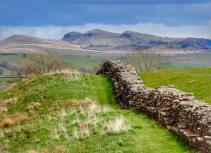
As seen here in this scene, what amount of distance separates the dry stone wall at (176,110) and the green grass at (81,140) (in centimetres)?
59

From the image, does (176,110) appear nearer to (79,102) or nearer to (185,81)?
(79,102)

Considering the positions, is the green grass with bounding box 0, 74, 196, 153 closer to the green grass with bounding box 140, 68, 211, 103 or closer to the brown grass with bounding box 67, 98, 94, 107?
the brown grass with bounding box 67, 98, 94, 107

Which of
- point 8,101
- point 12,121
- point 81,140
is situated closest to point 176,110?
point 81,140

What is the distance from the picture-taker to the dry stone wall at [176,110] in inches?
896

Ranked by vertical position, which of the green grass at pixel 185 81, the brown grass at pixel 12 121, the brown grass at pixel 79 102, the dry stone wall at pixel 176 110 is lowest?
the brown grass at pixel 12 121

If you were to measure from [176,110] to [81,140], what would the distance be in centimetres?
553

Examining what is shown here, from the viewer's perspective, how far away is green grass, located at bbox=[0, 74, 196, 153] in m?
24.5

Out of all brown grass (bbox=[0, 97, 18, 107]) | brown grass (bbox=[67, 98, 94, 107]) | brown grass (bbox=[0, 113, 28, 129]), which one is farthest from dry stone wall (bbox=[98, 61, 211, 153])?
brown grass (bbox=[0, 97, 18, 107])

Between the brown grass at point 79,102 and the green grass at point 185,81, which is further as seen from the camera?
the green grass at point 185,81

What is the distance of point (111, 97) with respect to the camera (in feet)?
164

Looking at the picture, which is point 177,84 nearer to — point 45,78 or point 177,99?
point 45,78

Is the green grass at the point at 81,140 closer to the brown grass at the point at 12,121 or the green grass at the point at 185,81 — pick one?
the brown grass at the point at 12,121

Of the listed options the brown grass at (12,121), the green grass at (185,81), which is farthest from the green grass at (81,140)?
the green grass at (185,81)

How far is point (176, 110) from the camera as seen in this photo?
2786cm
